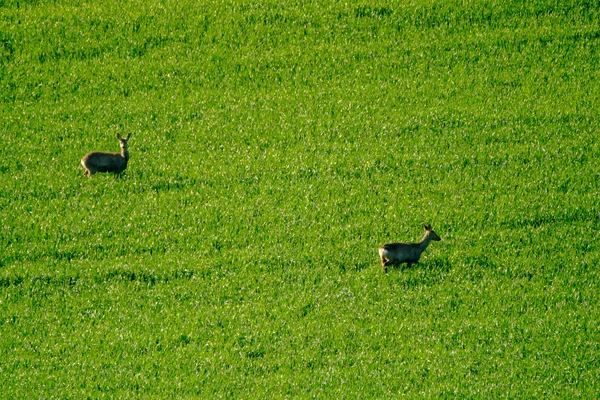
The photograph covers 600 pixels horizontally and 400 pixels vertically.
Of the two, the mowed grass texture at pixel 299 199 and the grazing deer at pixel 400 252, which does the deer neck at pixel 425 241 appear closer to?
the grazing deer at pixel 400 252

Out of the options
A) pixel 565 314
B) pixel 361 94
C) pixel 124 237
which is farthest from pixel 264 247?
pixel 361 94

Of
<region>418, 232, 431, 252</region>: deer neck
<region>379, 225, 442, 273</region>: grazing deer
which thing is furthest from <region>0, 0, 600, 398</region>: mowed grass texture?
<region>418, 232, 431, 252</region>: deer neck

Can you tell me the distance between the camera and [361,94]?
26000 millimetres

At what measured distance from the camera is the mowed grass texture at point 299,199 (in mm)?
16625

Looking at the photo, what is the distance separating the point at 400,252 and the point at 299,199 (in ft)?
11.6

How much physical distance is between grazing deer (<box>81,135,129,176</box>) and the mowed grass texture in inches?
18.1

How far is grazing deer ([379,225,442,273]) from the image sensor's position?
18.6 meters

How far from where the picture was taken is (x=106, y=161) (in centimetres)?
2159

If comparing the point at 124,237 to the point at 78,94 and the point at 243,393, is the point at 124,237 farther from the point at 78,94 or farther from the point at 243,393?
the point at 78,94

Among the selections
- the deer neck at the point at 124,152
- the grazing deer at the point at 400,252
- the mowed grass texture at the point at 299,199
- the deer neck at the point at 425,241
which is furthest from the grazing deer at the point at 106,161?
the deer neck at the point at 425,241

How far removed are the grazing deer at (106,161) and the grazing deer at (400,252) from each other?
6388 mm

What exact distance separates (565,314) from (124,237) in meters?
8.69

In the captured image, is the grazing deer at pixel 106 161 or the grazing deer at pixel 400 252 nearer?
the grazing deer at pixel 400 252

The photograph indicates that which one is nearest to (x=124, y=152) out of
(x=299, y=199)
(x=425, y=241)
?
(x=299, y=199)
